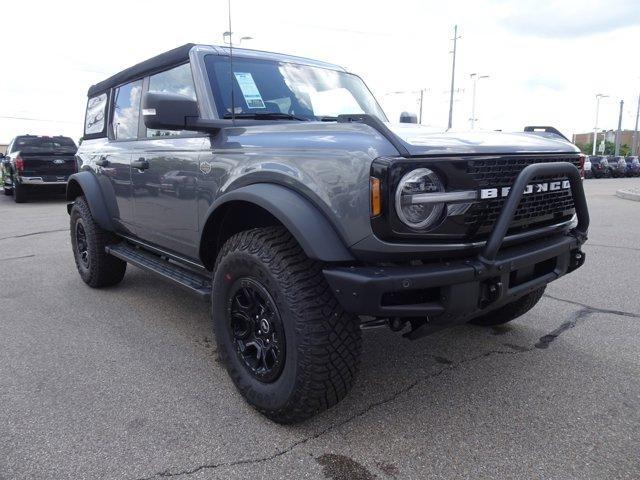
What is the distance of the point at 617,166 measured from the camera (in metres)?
37.8

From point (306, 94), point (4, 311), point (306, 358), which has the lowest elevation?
point (4, 311)

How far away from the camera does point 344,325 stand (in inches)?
93.4

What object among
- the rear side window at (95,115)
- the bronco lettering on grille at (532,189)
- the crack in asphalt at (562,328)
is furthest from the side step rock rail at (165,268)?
the crack in asphalt at (562,328)

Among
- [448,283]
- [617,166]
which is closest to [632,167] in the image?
[617,166]

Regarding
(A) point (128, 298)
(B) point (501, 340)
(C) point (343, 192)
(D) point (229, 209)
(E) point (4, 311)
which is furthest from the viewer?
(A) point (128, 298)

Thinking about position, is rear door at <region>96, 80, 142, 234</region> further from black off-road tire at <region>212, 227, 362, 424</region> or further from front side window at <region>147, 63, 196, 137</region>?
black off-road tire at <region>212, 227, 362, 424</region>

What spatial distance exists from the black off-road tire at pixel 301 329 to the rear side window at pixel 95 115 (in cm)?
322

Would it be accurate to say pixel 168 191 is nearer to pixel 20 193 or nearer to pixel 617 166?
pixel 20 193

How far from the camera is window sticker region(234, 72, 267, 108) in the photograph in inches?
126

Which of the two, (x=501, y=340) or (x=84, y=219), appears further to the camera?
(x=84, y=219)

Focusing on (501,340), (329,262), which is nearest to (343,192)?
(329,262)

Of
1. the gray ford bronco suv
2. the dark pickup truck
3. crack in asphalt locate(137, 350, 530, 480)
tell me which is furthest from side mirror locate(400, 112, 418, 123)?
the dark pickup truck

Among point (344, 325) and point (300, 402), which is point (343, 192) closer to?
point (344, 325)

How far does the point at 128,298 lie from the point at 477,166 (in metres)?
3.62
